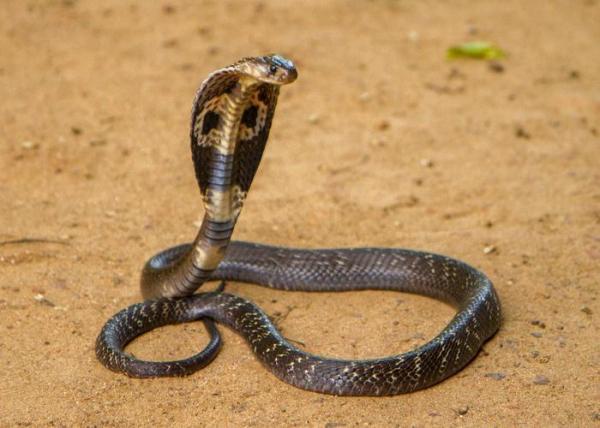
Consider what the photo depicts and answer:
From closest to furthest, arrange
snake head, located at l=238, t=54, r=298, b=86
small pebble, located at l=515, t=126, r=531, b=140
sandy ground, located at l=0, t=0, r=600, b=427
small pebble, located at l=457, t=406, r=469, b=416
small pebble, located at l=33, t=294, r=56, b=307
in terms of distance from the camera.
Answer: snake head, located at l=238, t=54, r=298, b=86 → small pebble, located at l=457, t=406, r=469, b=416 → sandy ground, located at l=0, t=0, r=600, b=427 → small pebble, located at l=33, t=294, r=56, b=307 → small pebble, located at l=515, t=126, r=531, b=140

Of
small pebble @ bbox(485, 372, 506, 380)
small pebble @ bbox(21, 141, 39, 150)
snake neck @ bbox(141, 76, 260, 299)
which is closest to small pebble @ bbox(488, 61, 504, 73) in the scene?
small pebble @ bbox(21, 141, 39, 150)

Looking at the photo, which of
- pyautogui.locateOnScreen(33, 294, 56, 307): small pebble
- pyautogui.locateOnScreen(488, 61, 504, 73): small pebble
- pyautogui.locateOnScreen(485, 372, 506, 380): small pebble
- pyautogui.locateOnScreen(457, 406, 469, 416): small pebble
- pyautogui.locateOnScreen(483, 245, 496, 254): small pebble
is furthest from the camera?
pyautogui.locateOnScreen(488, 61, 504, 73): small pebble

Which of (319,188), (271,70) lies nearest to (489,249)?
(319,188)

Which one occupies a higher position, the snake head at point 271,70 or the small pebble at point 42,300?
the snake head at point 271,70

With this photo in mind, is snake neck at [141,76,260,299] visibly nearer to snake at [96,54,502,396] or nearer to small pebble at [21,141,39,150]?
snake at [96,54,502,396]

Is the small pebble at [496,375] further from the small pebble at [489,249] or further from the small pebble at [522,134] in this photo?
the small pebble at [522,134]

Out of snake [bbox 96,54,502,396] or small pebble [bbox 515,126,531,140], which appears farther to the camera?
small pebble [bbox 515,126,531,140]

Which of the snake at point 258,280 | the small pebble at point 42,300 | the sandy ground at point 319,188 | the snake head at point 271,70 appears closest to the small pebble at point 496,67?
the sandy ground at point 319,188

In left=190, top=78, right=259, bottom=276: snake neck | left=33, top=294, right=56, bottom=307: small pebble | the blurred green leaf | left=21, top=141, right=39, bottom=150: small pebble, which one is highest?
left=190, top=78, right=259, bottom=276: snake neck
